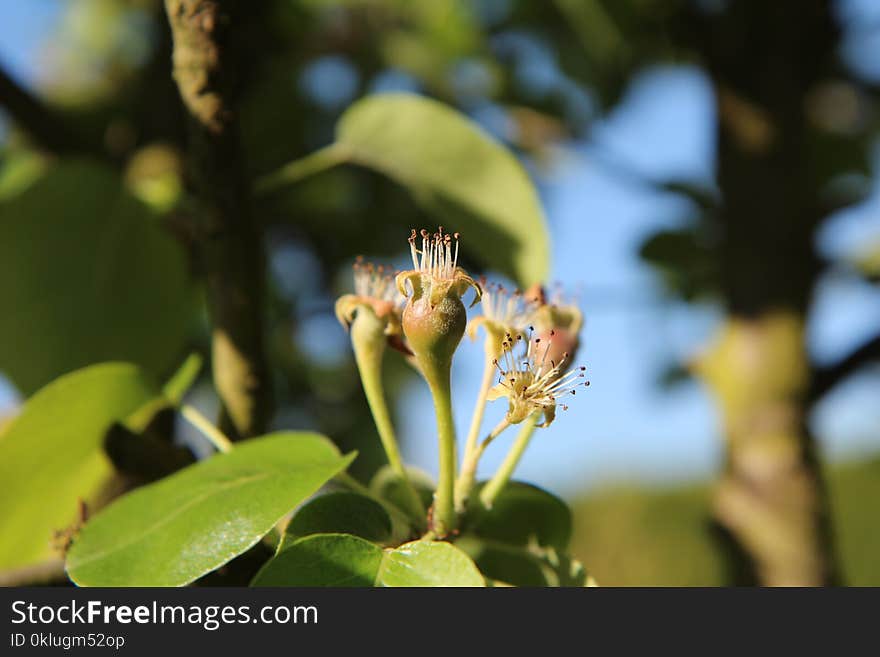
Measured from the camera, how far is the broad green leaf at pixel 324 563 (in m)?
0.29

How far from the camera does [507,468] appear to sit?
0.36 metres

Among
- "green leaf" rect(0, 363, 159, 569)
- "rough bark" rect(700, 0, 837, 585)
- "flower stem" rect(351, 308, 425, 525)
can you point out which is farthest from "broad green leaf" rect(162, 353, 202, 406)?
"rough bark" rect(700, 0, 837, 585)

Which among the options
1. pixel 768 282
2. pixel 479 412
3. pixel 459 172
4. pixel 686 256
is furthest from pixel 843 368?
pixel 479 412

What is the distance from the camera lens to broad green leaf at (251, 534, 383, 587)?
286mm

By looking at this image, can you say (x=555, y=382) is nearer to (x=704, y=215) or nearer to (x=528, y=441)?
(x=528, y=441)

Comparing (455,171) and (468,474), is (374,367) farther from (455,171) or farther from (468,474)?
(455,171)

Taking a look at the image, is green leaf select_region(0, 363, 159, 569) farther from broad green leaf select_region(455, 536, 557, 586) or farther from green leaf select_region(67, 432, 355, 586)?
broad green leaf select_region(455, 536, 557, 586)

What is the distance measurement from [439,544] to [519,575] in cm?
9

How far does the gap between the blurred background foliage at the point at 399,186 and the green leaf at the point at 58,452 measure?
0.08m

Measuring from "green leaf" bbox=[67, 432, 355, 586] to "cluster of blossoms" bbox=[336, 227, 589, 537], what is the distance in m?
0.04

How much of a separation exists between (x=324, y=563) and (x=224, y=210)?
0.61 ft

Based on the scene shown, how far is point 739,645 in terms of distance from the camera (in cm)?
34

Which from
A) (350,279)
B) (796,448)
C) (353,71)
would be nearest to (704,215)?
(796,448)

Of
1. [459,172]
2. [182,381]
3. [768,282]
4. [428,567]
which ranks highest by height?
[768,282]
